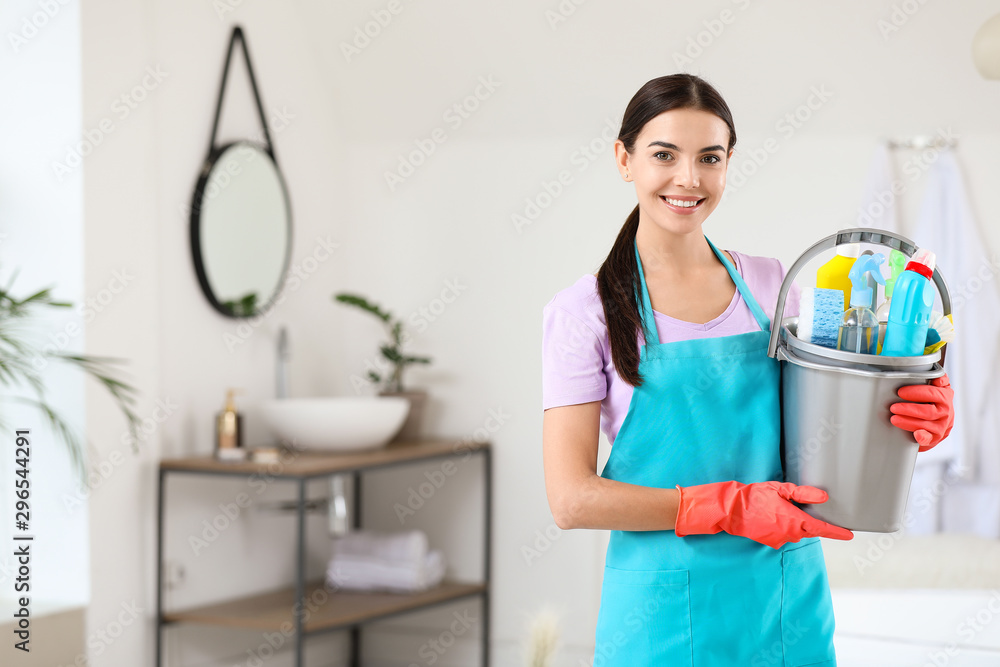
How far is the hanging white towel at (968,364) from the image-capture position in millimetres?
2936

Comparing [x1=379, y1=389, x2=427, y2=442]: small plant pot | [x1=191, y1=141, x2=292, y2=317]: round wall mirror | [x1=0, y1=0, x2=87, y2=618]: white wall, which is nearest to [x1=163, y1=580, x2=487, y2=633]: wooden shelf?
[x1=0, y1=0, x2=87, y2=618]: white wall

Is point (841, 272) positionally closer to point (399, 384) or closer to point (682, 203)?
point (682, 203)

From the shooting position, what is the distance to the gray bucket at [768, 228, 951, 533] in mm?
1119

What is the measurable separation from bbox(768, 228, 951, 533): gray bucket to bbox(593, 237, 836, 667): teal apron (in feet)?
0.21

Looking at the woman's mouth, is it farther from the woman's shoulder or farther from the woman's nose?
the woman's shoulder

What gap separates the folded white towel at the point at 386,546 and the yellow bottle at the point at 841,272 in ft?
7.30

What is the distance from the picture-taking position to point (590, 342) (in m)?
1.26

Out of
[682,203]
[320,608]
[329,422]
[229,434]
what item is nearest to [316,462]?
[329,422]

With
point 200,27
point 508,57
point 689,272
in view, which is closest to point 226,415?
point 200,27

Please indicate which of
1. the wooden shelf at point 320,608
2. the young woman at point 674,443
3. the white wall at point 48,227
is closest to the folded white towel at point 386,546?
the wooden shelf at point 320,608

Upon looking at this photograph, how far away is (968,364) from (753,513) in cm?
206

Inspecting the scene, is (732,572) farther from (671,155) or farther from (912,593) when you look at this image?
(912,593)

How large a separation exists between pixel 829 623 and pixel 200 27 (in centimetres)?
251

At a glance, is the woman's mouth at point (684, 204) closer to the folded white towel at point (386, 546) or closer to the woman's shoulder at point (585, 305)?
the woman's shoulder at point (585, 305)
